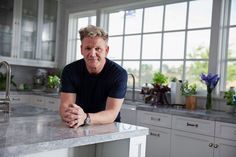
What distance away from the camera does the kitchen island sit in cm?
100

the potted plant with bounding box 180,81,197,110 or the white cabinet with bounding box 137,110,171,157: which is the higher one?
the potted plant with bounding box 180,81,197,110

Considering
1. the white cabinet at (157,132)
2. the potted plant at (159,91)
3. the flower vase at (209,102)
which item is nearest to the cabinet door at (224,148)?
the white cabinet at (157,132)

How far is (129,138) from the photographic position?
1368mm

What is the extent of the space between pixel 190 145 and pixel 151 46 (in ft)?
5.47

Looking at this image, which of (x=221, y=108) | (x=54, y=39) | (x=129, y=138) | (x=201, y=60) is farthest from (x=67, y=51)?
(x=129, y=138)

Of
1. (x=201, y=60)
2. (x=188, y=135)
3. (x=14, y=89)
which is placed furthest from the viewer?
(x=14, y=89)

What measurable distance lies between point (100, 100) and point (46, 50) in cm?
363

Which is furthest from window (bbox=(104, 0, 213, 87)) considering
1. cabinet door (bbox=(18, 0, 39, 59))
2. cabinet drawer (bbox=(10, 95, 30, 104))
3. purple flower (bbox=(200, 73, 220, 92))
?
cabinet drawer (bbox=(10, 95, 30, 104))

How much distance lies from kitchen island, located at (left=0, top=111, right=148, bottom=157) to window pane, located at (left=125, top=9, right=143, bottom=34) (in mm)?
2777

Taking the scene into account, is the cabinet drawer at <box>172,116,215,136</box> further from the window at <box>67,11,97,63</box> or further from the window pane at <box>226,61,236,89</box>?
the window at <box>67,11,97,63</box>

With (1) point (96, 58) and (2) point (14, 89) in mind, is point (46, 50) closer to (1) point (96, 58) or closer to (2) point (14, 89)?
(2) point (14, 89)

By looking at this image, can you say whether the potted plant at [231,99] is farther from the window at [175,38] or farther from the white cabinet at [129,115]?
the white cabinet at [129,115]

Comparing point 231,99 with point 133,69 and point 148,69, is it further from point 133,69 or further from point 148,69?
point 133,69

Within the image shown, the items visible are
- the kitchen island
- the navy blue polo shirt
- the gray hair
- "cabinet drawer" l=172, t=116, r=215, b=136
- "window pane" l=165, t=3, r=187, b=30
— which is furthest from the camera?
"window pane" l=165, t=3, r=187, b=30
